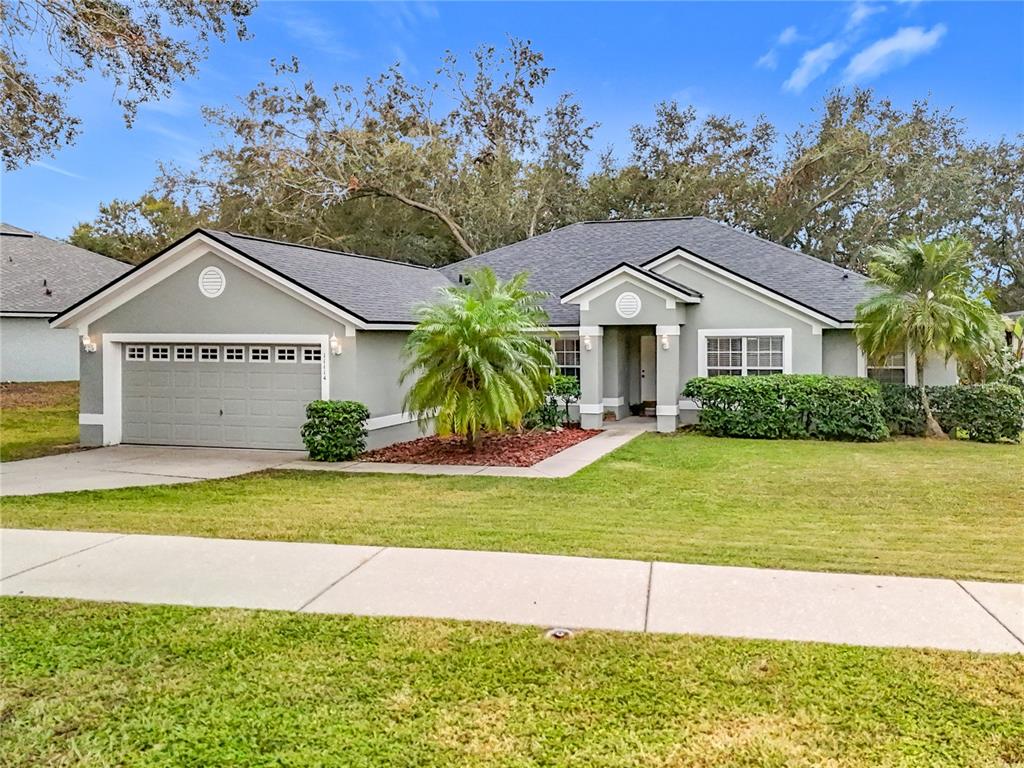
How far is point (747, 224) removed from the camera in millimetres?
33719

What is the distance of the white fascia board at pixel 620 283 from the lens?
16719 millimetres

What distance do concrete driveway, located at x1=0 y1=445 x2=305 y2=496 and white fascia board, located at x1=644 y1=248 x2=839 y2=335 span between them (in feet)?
31.3

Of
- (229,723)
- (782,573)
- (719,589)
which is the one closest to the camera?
(229,723)

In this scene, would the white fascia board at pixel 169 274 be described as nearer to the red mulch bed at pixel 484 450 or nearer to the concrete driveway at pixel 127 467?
the red mulch bed at pixel 484 450

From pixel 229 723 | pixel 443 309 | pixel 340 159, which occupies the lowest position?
pixel 229 723

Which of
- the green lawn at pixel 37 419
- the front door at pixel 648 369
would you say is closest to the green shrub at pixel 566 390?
the front door at pixel 648 369

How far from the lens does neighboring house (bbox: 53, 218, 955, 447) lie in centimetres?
1430

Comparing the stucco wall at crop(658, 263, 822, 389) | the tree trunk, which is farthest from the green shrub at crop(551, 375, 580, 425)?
the tree trunk

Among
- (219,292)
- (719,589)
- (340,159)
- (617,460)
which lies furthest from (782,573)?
(340,159)

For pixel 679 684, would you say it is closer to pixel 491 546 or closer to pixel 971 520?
pixel 491 546

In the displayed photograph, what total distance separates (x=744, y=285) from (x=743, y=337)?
1.15m

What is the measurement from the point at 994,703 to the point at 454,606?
127 inches

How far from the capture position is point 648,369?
66.4 ft

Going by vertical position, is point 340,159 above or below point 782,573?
above
